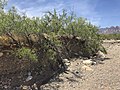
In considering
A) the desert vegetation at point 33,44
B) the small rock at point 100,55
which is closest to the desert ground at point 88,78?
the desert vegetation at point 33,44

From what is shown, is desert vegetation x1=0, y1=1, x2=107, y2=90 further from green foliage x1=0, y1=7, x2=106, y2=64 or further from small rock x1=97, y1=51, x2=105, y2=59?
small rock x1=97, y1=51, x2=105, y2=59

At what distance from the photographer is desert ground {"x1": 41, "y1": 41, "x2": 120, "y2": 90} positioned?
13.0 m

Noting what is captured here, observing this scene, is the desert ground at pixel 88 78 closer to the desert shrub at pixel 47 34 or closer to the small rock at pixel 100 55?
the desert shrub at pixel 47 34

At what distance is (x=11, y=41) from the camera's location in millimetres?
13273

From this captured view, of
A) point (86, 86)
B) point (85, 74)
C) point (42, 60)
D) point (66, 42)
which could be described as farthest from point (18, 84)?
point (66, 42)

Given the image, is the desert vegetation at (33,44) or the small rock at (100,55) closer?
the desert vegetation at (33,44)

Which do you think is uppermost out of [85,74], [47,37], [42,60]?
[47,37]

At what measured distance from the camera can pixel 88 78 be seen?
14695 millimetres

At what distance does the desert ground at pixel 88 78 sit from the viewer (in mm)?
13038

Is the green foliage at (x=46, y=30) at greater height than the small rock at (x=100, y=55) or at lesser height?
greater

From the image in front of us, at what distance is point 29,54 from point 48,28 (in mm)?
4261

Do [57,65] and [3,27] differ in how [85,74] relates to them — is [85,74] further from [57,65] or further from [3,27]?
[3,27]

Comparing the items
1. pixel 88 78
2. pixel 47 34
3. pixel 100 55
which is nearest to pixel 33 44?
pixel 47 34

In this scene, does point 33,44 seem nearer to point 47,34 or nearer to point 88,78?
point 47,34
